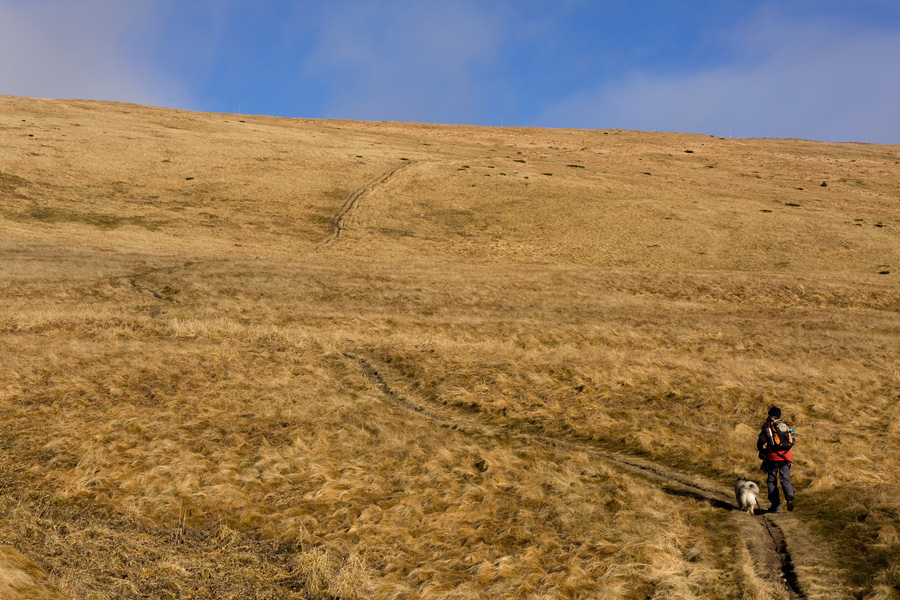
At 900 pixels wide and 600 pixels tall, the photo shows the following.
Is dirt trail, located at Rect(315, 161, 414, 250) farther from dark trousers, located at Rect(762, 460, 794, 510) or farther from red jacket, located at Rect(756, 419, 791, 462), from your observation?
dark trousers, located at Rect(762, 460, 794, 510)

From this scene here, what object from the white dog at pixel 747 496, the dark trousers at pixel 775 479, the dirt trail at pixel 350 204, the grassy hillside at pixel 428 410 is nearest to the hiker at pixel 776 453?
the dark trousers at pixel 775 479

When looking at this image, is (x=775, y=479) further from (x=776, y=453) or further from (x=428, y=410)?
(x=428, y=410)

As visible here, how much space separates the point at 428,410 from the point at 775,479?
9.94 metres

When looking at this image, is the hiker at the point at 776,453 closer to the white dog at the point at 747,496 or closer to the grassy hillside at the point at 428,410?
the white dog at the point at 747,496

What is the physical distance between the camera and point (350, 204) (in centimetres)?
6612

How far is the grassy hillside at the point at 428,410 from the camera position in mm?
11648

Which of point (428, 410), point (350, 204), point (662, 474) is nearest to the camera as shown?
point (662, 474)

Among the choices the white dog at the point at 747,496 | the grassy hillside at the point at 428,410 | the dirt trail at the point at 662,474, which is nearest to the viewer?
the grassy hillside at the point at 428,410

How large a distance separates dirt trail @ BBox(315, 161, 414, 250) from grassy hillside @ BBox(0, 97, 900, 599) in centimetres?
178

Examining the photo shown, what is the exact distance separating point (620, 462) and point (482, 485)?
419 centimetres

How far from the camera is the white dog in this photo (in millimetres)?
13773

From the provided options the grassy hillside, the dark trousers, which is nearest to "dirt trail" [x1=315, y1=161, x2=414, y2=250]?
the grassy hillside

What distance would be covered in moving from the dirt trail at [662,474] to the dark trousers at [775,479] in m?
0.44

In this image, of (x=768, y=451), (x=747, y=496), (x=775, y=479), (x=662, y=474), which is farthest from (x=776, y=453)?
(x=662, y=474)
